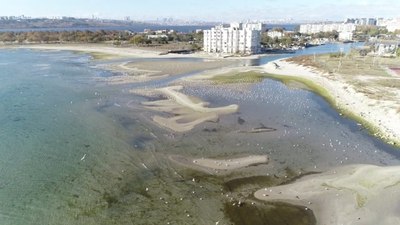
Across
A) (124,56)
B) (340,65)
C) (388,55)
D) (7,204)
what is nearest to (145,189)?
(7,204)

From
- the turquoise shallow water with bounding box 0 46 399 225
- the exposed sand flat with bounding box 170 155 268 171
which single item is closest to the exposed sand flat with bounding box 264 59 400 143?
the turquoise shallow water with bounding box 0 46 399 225

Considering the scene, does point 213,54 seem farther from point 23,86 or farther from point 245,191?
point 245,191

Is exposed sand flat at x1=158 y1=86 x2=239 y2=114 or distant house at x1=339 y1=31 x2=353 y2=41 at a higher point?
distant house at x1=339 y1=31 x2=353 y2=41

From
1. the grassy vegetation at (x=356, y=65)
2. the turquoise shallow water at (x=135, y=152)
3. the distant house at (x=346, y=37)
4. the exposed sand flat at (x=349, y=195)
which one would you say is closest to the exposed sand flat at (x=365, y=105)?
the turquoise shallow water at (x=135, y=152)

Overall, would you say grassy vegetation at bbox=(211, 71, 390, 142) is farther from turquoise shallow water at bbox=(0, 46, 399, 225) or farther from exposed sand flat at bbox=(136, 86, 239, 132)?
exposed sand flat at bbox=(136, 86, 239, 132)

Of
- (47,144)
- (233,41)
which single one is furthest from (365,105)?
(233,41)

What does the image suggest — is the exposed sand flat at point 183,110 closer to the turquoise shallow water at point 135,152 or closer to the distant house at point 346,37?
the turquoise shallow water at point 135,152
